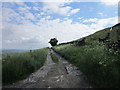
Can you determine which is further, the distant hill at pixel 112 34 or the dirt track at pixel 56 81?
the distant hill at pixel 112 34

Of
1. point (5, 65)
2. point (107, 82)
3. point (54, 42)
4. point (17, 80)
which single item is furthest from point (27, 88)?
point (54, 42)

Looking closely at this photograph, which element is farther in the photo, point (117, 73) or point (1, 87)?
point (1, 87)

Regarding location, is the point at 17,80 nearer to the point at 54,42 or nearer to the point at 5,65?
the point at 5,65

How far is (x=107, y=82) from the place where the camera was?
10.6 ft

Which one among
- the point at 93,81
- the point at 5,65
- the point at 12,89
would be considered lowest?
the point at 12,89

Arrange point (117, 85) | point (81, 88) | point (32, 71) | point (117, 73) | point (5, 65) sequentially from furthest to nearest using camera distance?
point (32, 71)
point (5, 65)
point (81, 88)
point (117, 73)
point (117, 85)

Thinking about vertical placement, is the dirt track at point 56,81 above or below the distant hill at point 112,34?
below

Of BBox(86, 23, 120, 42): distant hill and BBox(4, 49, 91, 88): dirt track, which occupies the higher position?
BBox(86, 23, 120, 42): distant hill

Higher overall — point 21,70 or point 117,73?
point 117,73

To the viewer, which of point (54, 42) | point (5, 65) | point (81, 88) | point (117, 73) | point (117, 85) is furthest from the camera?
point (54, 42)

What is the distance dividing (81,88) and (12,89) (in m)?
3.32

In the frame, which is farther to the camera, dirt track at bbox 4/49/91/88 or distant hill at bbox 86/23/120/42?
distant hill at bbox 86/23/120/42

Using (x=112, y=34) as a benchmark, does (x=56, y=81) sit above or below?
below

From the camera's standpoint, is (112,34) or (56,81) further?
(112,34)
